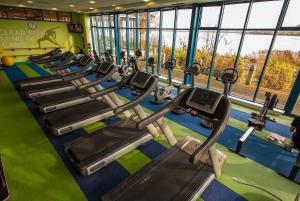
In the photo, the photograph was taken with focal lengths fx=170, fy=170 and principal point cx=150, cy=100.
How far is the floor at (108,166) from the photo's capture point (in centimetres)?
226

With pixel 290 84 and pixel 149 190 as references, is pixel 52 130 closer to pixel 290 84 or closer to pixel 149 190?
pixel 149 190

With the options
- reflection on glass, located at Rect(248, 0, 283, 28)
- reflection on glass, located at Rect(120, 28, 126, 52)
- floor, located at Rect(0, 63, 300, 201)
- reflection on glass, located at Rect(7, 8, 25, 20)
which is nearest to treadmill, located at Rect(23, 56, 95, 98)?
floor, located at Rect(0, 63, 300, 201)

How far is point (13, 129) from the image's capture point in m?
3.63

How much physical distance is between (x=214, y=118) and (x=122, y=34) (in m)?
8.49

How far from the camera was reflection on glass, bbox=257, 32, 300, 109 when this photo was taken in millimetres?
4211

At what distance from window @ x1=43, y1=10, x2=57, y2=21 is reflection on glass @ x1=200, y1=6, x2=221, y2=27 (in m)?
9.69

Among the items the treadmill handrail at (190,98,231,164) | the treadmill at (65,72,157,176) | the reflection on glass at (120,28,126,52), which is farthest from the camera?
the reflection on glass at (120,28,126,52)

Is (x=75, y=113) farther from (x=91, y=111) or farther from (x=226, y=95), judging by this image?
(x=226, y=95)

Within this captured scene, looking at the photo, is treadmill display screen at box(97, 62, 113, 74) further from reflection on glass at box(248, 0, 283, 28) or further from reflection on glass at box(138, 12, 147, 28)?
reflection on glass at box(138, 12, 147, 28)

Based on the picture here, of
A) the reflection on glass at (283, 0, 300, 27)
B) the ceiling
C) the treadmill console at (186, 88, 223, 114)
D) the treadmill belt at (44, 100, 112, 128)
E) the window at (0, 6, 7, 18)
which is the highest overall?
the ceiling

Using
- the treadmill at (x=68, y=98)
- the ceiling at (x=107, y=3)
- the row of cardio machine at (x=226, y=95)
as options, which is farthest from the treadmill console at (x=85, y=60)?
the ceiling at (x=107, y=3)

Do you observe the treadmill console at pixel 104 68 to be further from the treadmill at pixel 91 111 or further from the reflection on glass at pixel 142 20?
the reflection on glass at pixel 142 20

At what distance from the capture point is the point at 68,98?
451cm

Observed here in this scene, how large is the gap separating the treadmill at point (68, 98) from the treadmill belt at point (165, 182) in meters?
2.33
